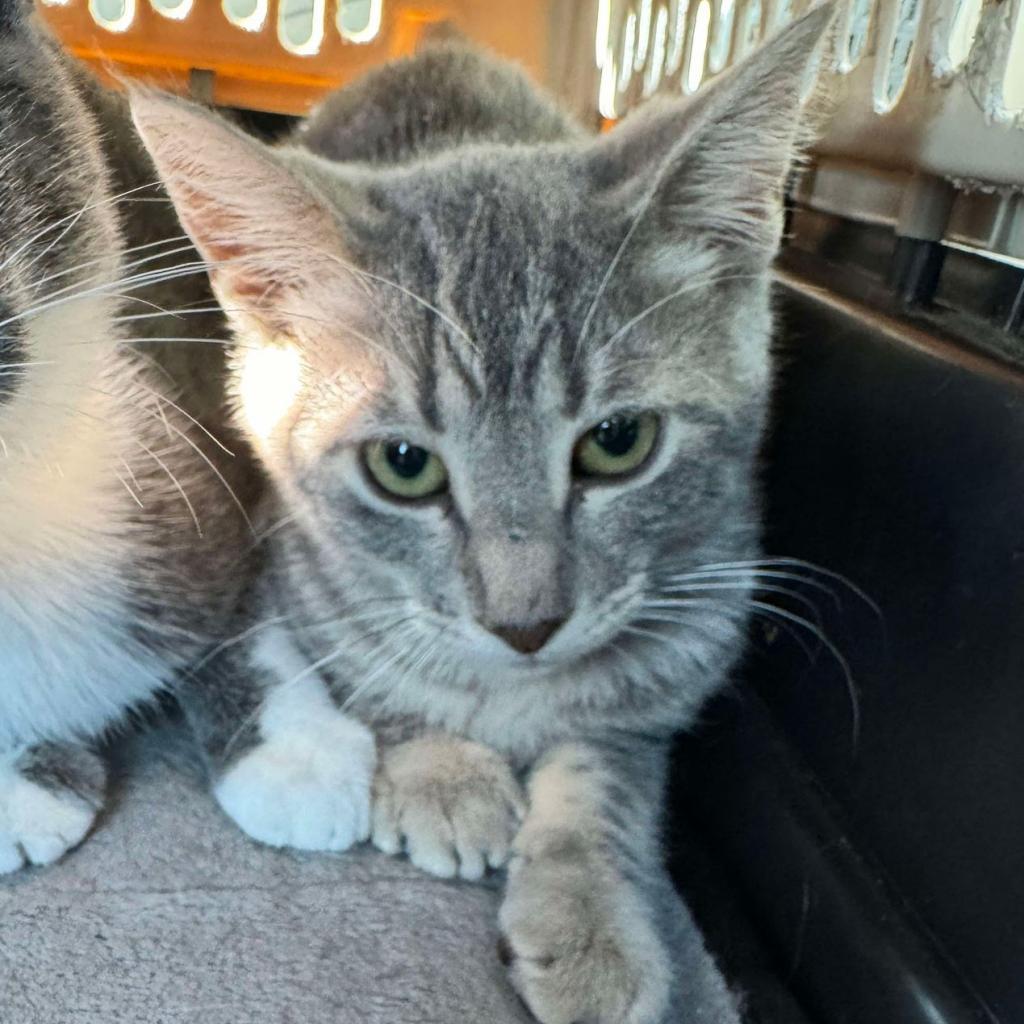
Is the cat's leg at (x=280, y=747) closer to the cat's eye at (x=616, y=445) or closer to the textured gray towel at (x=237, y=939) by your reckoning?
the textured gray towel at (x=237, y=939)

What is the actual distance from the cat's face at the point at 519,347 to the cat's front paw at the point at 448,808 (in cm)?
10

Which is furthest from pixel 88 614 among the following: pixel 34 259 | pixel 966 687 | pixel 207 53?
pixel 207 53

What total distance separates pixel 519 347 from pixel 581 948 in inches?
16.5

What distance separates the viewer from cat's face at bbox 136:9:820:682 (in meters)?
0.75

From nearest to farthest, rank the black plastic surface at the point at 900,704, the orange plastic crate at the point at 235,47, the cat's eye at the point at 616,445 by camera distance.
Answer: the black plastic surface at the point at 900,704 → the cat's eye at the point at 616,445 → the orange plastic crate at the point at 235,47

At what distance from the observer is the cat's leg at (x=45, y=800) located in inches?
32.8

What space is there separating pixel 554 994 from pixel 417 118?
904mm

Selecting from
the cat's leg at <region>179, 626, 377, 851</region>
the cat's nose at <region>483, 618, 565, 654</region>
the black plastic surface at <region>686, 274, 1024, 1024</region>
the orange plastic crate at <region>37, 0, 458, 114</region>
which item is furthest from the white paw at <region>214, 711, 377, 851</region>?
the orange plastic crate at <region>37, 0, 458, 114</region>

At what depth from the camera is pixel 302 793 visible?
86 centimetres

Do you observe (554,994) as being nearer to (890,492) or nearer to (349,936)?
(349,936)

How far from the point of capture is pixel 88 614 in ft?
2.93

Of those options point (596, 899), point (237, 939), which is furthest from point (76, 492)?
point (596, 899)

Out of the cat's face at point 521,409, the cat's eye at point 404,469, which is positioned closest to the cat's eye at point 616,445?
the cat's face at point 521,409

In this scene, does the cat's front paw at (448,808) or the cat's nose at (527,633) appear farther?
the cat's front paw at (448,808)
